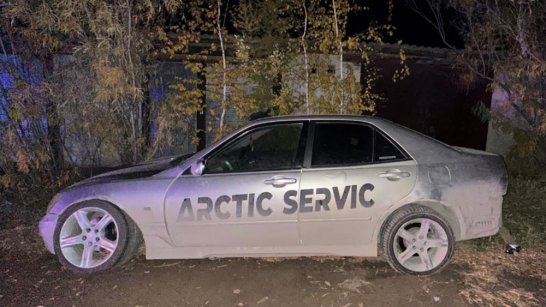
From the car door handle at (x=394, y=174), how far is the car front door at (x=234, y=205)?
76 centimetres

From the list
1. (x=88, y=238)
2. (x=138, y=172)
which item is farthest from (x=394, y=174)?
(x=88, y=238)

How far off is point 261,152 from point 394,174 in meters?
Result: 1.20

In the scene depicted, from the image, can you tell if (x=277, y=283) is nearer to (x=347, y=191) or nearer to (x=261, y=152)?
(x=347, y=191)

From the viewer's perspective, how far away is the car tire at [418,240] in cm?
429

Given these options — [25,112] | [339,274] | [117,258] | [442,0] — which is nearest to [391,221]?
[339,274]

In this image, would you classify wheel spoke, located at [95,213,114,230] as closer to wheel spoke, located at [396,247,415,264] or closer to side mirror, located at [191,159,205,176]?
side mirror, located at [191,159,205,176]

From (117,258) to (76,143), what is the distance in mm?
3382

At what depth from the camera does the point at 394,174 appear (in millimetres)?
4266

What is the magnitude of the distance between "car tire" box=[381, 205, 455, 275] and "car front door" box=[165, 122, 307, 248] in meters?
0.85

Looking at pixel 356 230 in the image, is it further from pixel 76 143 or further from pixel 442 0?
pixel 442 0

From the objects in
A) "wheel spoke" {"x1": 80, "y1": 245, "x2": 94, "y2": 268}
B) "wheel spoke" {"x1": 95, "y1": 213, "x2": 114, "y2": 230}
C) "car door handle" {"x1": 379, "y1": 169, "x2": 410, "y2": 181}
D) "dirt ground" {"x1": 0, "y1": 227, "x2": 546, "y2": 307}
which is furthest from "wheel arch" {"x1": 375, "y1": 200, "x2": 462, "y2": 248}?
"wheel spoke" {"x1": 80, "y1": 245, "x2": 94, "y2": 268}

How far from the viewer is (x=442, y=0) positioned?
810 centimetres

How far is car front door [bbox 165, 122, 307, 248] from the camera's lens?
13.9ft

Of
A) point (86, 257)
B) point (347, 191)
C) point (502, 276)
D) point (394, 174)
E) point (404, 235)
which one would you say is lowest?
point (502, 276)
